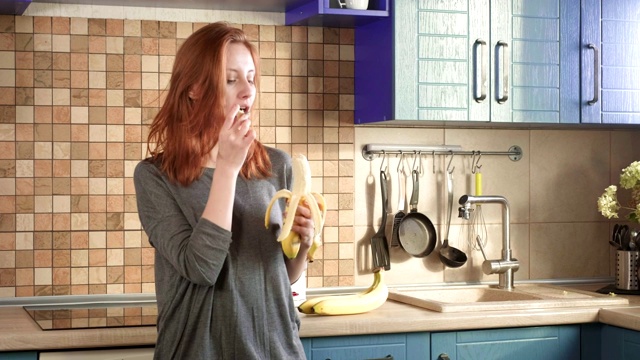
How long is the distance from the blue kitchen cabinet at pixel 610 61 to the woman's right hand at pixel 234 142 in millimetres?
1619

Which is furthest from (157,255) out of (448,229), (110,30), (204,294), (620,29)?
(620,29)

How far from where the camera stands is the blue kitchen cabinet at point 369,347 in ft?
8.69

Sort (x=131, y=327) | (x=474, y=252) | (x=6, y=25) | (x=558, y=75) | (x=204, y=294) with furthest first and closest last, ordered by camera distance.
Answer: (x=474, y=252) < (x=558, y=75) < (x=6, y=25) < (x=131, y=327) < (x=204, y=294)

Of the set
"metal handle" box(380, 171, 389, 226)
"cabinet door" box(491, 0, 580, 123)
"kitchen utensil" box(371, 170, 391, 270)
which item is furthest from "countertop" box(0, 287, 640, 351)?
"cabinet door" box(491, 0, 580, 123)

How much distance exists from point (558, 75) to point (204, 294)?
5.42 feet

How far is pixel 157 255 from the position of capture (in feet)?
7.09

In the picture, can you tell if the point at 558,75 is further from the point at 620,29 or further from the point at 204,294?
the point at 204,294

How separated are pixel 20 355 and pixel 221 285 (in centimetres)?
67

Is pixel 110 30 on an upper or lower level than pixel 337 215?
upper

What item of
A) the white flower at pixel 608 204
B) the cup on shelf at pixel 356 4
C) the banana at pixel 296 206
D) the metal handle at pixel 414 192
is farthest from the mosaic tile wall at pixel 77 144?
the white flower at pixel 608 204

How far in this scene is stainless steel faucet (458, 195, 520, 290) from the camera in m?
3.32

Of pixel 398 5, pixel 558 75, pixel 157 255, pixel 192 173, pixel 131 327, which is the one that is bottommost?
pixel 131 327

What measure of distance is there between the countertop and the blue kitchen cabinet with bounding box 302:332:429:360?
0.03 m

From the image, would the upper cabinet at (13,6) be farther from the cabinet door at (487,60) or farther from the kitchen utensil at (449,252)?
the kitchen utensil at (449,252)
